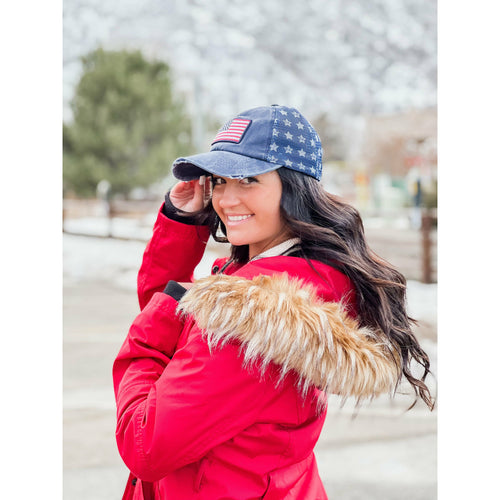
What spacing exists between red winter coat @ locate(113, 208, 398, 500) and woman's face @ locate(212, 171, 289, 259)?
0.33ft

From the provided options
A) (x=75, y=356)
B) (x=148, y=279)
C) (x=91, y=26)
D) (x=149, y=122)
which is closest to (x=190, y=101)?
(x=149, y=122)

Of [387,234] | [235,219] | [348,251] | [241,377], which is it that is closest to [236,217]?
[235,219]

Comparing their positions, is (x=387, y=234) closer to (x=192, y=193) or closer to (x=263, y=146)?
(x=192, y=193)

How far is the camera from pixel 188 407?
0.89 m

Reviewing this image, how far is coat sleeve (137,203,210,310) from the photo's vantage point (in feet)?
4.13

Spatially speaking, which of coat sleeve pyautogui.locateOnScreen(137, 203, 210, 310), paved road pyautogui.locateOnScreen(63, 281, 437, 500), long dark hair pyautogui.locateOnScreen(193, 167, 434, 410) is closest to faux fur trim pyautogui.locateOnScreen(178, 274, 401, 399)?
long dark hair pyautogui.locateOnScreen(193, 167, 434, 410)

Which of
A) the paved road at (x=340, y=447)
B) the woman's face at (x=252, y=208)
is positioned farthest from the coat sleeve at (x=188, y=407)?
the paved road at (x=340, y=447)

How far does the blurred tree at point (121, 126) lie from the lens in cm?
1348

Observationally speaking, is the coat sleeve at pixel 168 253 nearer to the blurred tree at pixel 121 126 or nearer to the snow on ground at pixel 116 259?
the snow on ground at pixel 116 259

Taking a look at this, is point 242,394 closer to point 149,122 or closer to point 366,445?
point 366,445

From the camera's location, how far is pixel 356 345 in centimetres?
94

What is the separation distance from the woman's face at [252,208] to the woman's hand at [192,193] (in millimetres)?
133
